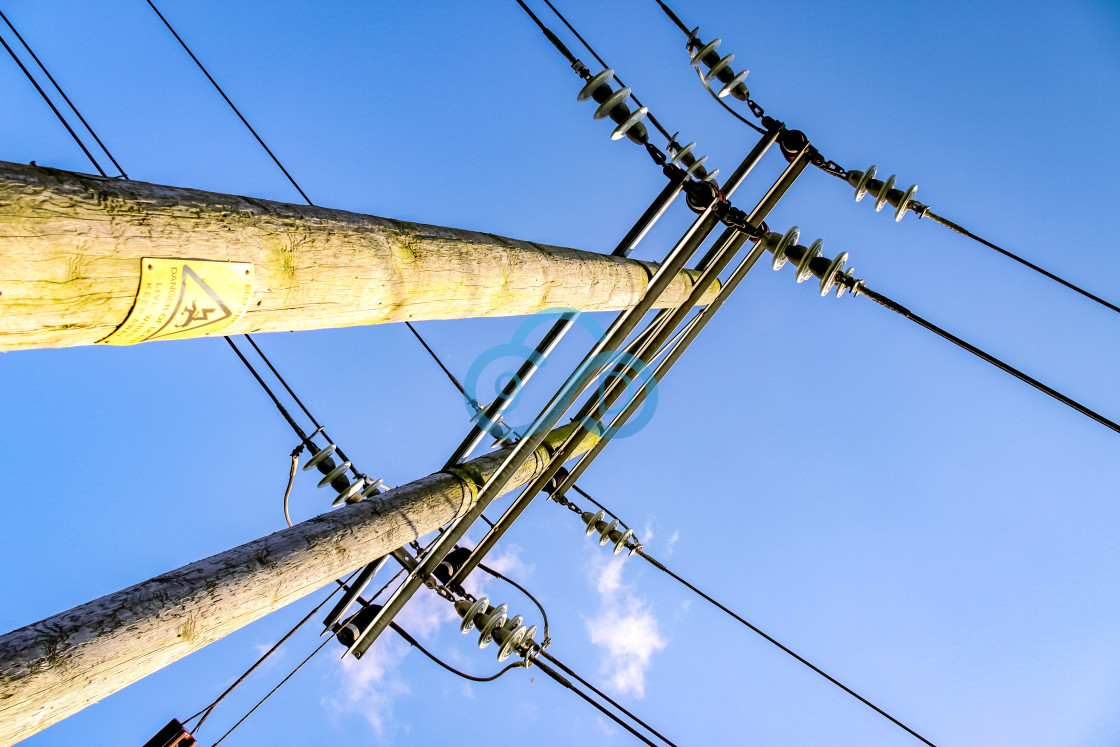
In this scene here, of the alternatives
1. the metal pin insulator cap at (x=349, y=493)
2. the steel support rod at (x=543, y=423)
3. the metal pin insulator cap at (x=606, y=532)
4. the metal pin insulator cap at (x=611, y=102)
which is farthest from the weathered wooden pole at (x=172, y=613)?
the metal pin insulator cap at (x=611, y=102)

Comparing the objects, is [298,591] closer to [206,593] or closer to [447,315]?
[206,593]

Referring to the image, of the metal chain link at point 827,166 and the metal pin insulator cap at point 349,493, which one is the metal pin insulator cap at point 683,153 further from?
the metal pin insulator cap at point 349,493

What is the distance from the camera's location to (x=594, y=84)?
3.61m

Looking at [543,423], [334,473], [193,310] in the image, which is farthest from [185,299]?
[334,473]

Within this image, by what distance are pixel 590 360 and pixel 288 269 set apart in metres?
2.60

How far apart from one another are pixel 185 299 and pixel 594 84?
297cm

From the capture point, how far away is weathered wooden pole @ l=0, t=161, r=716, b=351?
3.72 ft

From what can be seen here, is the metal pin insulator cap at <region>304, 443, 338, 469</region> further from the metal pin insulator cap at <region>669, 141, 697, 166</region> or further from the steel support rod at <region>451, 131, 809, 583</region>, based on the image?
the metal pin insulator cap at <region>669, 141, 697, 166</region>

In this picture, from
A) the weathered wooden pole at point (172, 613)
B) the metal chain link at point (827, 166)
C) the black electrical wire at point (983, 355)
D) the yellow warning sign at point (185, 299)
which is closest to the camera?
the yellow warning sign at point (185, 299)

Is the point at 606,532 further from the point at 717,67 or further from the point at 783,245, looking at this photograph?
the point at 717,67

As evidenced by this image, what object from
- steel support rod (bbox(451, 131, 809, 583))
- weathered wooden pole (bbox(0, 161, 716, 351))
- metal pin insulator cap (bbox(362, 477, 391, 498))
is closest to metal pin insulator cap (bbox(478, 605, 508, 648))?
steel support rod (bbox(451, 131, 809, 583))

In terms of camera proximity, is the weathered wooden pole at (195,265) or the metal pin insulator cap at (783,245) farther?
the metal pin insulator cap at (783,245)

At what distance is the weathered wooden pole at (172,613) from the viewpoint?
5.96 feet

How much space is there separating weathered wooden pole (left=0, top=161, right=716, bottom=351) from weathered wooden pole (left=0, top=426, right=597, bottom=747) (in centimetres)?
123
